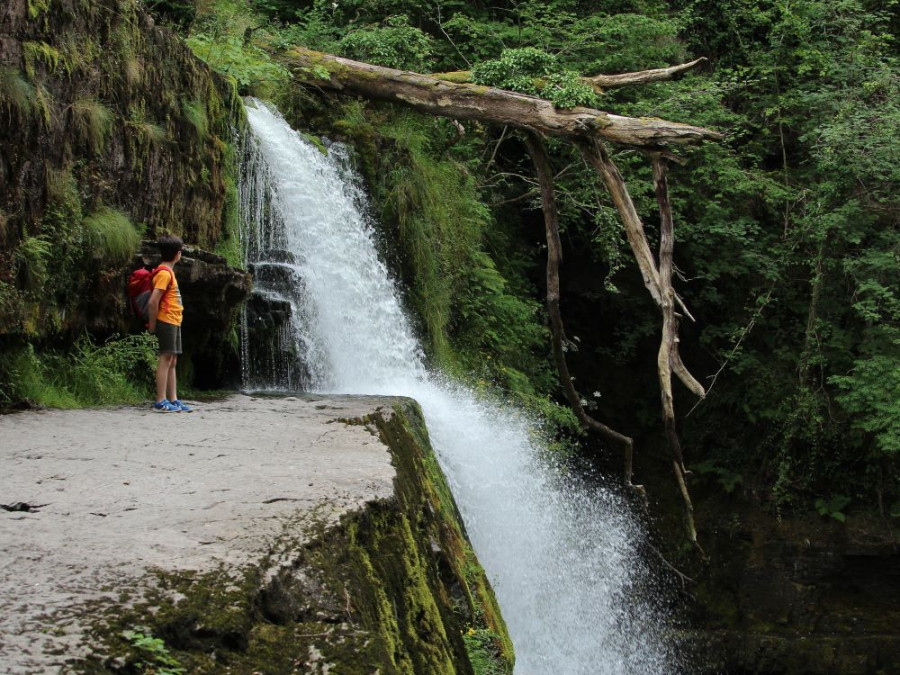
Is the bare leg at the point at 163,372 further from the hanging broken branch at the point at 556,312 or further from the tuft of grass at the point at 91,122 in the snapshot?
the hanging broken branch at the point at 556,312

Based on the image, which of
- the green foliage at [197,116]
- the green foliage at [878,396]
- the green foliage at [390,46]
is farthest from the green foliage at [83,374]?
the green foliage at [878,396]

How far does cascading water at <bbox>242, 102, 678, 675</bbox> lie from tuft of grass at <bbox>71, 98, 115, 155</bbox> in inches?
108

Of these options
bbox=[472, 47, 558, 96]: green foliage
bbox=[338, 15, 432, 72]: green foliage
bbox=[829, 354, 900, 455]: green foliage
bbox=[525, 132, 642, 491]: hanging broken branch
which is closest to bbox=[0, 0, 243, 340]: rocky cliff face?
bbox=[525, 132, 642, 491]: hanging broken branch

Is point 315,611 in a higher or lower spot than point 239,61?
lower

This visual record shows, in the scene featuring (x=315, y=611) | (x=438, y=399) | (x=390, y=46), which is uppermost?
(x=390, y=46)

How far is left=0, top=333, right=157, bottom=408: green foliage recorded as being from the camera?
6.02 metres

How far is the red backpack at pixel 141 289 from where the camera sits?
661cm

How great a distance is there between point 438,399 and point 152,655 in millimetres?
7867

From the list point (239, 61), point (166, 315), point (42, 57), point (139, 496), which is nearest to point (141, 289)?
point (166, 315)

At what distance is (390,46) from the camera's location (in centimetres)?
1267

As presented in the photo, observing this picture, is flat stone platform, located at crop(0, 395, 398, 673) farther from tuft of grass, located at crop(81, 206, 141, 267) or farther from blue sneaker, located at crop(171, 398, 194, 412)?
tuft of grass, located at crop(81, 206, 141, 267)

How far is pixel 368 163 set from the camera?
1184 cm

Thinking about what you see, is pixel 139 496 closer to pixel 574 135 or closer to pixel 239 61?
pixel 574 135

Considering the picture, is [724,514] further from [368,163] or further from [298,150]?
[298,150]
